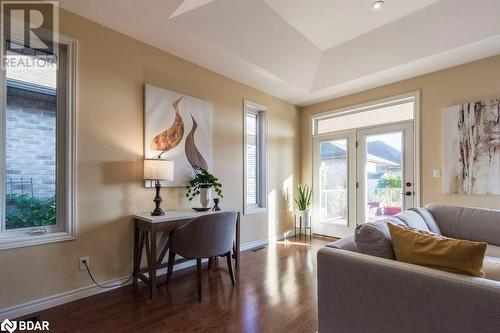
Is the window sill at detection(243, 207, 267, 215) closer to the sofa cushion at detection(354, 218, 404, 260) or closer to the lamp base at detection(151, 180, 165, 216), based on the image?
the lamp base at detection(151, 180, 165, 216)

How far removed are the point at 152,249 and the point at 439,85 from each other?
13.5 ft

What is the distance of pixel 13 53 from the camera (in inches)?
83.9

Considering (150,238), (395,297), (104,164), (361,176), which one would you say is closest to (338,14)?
(361,176)

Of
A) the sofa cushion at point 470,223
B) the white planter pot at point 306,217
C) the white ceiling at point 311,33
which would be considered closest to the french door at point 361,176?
the white planter pot at point 306,217

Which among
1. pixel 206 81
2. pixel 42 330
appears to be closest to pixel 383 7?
pixel 206 81

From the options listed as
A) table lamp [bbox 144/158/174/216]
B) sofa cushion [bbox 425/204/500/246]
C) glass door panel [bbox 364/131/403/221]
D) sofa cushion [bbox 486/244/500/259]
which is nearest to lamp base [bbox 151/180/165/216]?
table lamp [bbox 144/158/174/216]

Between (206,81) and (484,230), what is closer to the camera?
(484,230)

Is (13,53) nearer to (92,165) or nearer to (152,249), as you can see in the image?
(92,165)

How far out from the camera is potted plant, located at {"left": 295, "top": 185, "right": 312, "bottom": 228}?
459 centimetres

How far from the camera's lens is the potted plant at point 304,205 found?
181 inches

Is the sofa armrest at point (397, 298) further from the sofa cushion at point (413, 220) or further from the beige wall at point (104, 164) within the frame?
the beige wall at point (104, 164)

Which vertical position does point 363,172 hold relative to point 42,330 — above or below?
above

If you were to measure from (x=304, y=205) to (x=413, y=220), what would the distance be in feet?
8.33

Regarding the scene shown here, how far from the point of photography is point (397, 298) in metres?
1.25
